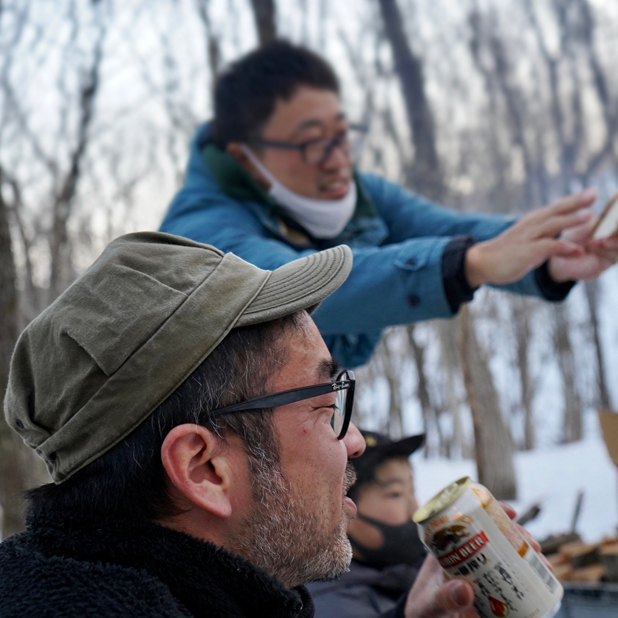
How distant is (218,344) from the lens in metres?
1.18

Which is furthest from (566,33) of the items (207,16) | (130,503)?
(130,503)

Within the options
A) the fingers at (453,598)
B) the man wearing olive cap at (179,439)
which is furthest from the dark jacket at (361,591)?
the man wearing olive cap at (179,439)

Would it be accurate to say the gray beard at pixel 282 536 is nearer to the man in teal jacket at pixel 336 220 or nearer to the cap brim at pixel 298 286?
the cap brim at pixel 298 286

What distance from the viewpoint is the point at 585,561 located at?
3.98 m

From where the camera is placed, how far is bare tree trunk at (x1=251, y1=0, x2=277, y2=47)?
20.2 ft

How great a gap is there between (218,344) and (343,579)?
1302 mm

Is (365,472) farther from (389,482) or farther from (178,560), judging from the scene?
(178,560)

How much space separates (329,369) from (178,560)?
45cm

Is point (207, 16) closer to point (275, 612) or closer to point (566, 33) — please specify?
point (566, 33)

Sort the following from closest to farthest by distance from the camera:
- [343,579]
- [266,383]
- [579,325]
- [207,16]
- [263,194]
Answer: [266,383], [343,579], [263,194], [207,16], [579,325]

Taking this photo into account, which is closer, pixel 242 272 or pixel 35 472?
pixel 242 272

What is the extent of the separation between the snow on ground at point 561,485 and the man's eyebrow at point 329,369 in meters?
4.10

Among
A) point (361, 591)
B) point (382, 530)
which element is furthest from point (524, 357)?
point (361, 591)

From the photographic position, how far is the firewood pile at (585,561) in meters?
3.78
